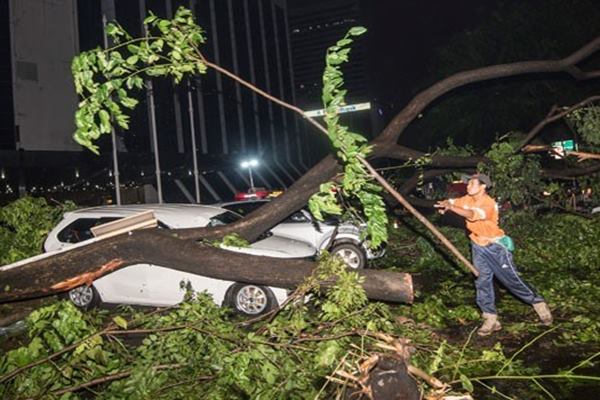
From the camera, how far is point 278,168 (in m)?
48.2

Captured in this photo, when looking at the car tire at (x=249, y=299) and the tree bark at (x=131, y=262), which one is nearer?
the tree bark at (x=131, y=262)

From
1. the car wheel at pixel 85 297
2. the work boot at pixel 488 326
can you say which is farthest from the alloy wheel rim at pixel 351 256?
the car wheel at pixel 85 297

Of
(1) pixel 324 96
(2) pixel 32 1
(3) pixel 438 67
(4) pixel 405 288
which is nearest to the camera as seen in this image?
(1) pixel 324 96

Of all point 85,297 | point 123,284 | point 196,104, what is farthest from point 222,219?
point 196,104

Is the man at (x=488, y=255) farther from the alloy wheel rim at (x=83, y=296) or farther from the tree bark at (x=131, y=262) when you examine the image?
the alloy wheel rim at (x=83, y=296)

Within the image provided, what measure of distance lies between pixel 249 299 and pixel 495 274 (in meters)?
3.47

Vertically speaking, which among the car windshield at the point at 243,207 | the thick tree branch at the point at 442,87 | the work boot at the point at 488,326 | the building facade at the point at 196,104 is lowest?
the work boot at the point at 488,326

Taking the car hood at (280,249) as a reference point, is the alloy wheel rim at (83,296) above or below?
below

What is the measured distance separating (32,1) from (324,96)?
88.4ft

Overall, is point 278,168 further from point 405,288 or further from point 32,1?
point 405,288

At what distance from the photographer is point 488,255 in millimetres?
5527

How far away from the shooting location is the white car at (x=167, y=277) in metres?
6.95

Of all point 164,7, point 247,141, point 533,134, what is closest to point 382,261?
point 533,134

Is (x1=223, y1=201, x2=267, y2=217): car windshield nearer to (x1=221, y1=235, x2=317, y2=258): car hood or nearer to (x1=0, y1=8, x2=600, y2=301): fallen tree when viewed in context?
(x1=221, y1=235, x2=317, y2=258): car hood
